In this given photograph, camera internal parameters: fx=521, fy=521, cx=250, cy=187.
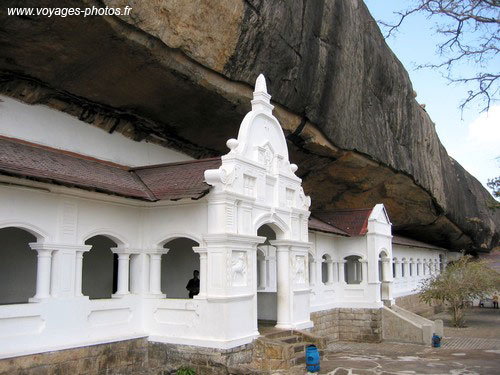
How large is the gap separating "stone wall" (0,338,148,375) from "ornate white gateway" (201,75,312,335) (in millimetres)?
2135

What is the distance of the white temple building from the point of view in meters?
10.0

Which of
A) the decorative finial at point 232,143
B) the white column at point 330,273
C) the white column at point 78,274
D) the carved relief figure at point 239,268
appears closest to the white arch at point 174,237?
the carved relief figure at point 239,268

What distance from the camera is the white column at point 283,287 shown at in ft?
45.4

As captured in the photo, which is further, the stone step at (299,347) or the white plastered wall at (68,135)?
the stone step at (299,347)

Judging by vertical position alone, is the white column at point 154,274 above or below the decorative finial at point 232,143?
below

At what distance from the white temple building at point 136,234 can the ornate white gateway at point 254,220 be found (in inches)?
1.2

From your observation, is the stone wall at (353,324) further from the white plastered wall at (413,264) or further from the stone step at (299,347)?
the white plastered wall at (413,264)

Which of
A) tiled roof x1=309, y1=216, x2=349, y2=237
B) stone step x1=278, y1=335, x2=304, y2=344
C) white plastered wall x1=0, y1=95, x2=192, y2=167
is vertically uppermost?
white plastered wall x1=0, y1=95, x2=192, y2=167

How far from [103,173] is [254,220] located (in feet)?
12.2

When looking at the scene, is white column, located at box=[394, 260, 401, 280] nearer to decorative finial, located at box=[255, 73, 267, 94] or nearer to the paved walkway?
the paved walkway

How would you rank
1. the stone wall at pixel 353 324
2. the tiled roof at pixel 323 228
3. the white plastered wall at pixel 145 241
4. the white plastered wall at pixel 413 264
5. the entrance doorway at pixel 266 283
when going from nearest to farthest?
the white plastered wall at pixel 145 241 → the entrance doorway at pixel 266 283 → the tiled roof at pixel 323 228 → the stone wall at pixel 353 324 → the white plastered wall at pixel 413 264

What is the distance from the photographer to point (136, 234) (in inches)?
487

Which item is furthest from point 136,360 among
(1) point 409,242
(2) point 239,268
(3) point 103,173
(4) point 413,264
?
(4) point 413,264

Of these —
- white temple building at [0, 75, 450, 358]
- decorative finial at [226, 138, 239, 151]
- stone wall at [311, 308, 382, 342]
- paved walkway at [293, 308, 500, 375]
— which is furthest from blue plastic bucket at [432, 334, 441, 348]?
decorative finial at [226, 138, 239, 151]
